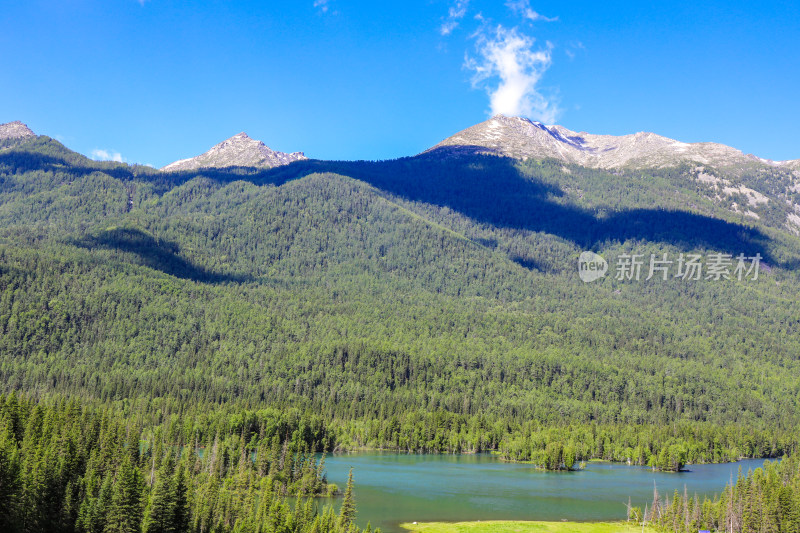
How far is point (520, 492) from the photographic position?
161000 mm

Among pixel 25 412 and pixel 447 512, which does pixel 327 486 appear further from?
pixel 25 412

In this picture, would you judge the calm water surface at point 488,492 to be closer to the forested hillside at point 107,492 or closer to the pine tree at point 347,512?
the pine tree at point 347,512

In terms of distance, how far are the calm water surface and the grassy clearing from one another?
4.52m

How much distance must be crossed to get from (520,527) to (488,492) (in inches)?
1364

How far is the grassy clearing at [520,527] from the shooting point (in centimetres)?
11925

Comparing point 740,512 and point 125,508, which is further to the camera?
point 740,512

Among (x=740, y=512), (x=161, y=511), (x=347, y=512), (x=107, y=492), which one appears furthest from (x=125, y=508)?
(x=740, y=512)

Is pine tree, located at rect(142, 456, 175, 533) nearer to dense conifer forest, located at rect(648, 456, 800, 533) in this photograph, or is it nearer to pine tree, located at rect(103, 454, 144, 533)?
pine tree, located at rect(103, 454, 144, 533)

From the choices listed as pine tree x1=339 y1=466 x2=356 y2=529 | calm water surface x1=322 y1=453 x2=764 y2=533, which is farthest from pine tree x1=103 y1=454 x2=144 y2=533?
calm water surface x1=322 y1=453 x2=764 y2=533

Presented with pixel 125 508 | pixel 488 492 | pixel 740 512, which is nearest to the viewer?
pixel 125 508

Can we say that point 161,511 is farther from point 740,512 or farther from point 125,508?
point 740,512

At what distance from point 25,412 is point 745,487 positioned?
149 m

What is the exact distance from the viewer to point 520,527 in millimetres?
123500

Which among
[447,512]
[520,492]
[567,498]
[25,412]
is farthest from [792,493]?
[25,412]
